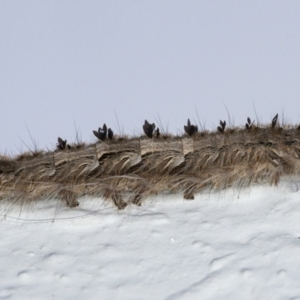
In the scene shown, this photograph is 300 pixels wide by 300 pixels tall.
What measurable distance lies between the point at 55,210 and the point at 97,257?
0.37 metres

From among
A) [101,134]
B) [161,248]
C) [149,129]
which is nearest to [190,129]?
[149,129]

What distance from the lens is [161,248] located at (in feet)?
9.23

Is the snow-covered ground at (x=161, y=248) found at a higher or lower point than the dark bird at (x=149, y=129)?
lower

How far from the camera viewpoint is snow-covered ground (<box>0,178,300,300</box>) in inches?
104

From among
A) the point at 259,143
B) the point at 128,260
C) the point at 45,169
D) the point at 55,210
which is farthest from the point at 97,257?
the point at 259,143

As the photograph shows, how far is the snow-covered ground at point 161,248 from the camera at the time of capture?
8.66 feet

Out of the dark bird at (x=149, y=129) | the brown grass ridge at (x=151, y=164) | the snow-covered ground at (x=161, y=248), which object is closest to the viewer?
the snow-covered ground at (x=161, y=248)

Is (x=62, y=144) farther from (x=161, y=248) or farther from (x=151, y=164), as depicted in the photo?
(x=161, y=248)

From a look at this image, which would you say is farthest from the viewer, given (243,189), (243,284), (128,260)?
(243,189)

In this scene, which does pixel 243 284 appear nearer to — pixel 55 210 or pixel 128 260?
pixel 128 260

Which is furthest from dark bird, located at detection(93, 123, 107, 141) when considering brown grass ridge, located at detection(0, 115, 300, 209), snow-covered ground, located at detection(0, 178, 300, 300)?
snow-covered ground, located at detection(0, 178, 300, 300)

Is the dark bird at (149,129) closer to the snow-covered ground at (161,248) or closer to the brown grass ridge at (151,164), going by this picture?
the brown grass ridge at (151,164)

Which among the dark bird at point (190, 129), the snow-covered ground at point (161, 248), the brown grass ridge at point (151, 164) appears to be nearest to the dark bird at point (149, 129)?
the brown grass ridge at point (151, 164)

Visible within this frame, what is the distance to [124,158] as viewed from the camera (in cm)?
323
